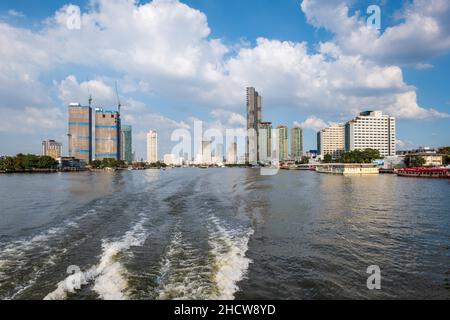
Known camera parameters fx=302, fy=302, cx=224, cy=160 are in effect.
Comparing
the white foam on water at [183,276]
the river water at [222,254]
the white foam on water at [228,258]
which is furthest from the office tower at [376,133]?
the white foam on water at [183,276]

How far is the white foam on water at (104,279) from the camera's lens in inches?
412

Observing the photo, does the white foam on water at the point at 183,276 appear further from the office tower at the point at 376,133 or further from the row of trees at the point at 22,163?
the office tower at the point at 376,133

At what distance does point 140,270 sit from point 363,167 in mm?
125117

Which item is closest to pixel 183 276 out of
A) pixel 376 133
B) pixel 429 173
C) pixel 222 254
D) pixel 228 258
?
pixel 228 258

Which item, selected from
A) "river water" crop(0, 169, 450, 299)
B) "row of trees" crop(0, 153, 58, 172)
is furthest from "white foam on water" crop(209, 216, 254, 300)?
"row of trees" crop(0, 153, 58, 172)

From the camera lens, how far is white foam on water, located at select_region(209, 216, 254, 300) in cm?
1104

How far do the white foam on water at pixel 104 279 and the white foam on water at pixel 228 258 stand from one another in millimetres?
3492

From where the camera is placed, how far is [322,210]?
29.4 m

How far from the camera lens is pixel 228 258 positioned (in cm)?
1436

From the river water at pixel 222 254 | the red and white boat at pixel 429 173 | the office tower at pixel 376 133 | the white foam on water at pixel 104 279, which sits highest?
the office tower at pixel 376 133

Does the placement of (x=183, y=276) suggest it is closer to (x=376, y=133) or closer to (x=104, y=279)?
(x=104, y=279)

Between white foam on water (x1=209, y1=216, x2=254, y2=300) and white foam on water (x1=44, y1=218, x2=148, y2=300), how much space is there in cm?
349

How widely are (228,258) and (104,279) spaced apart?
5508 mm
